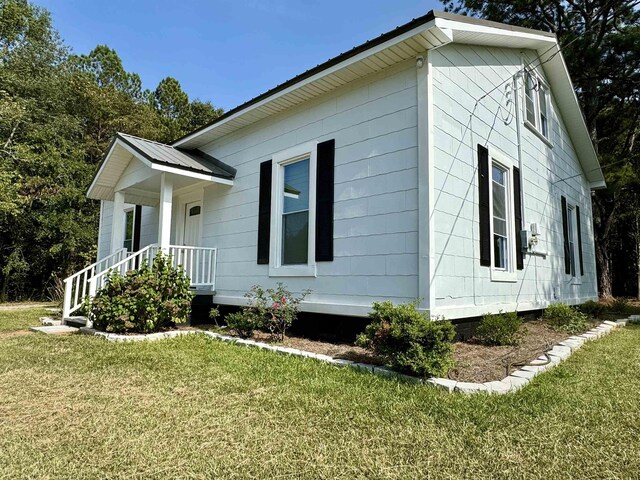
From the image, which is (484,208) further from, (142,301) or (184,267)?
(142,301)

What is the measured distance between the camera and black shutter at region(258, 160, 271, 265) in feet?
22.7

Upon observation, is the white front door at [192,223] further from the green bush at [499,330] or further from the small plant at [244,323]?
the green bush at [499,330]

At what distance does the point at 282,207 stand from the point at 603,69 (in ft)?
43.9

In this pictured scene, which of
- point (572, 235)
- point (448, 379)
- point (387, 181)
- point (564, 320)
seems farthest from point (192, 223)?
point (572, 235)

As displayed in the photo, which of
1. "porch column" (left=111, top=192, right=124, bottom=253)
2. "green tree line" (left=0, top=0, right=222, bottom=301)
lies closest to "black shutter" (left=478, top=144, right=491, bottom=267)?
"porch column" (left=111, top=192, right=124, bottom=253)

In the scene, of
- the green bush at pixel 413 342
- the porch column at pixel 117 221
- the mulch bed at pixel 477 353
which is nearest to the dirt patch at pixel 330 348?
the mulch bed at pixel 477 353

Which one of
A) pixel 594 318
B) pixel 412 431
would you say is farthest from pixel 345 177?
pixel 594 318

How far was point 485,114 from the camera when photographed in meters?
6.73

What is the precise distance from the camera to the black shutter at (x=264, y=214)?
6.93m

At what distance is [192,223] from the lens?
9250 millimetres

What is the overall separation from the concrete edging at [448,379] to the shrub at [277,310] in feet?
Answer: 1.32

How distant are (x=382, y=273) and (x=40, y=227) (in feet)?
48.7

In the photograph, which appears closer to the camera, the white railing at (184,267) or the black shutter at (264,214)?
the black shutter at (264,214)

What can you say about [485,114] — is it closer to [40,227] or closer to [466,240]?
[466,240]
